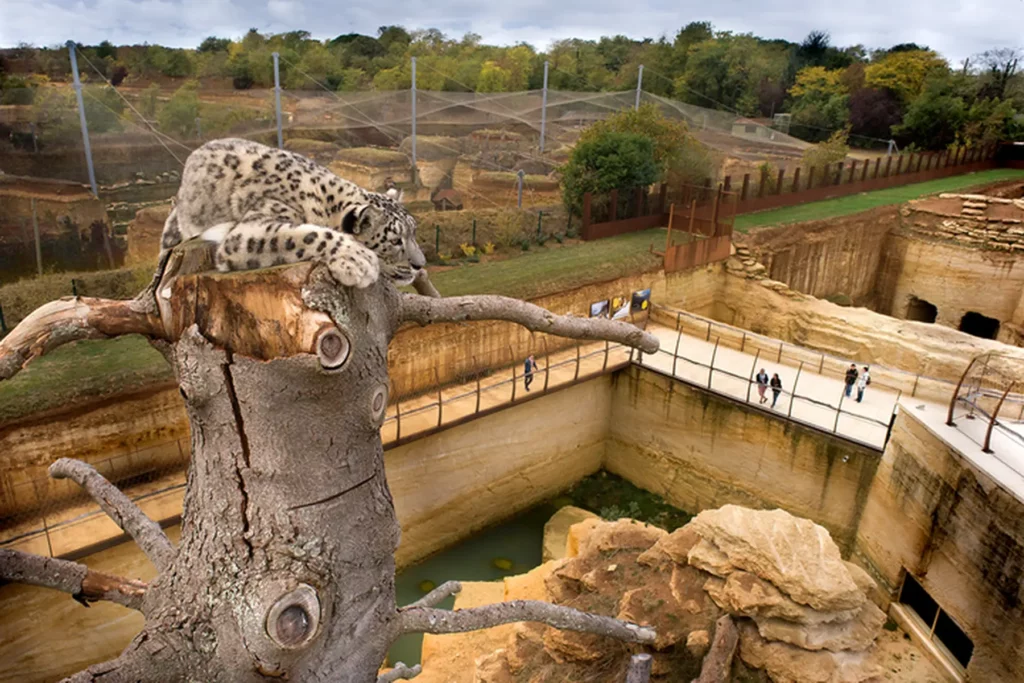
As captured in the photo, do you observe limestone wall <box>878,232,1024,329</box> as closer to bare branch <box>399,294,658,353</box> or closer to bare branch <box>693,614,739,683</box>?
bare branch <box>693,614,739,683</box>

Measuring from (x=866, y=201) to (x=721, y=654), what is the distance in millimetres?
28516

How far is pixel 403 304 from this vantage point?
3.72 metres

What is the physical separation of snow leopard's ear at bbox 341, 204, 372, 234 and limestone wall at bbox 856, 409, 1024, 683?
10.1m

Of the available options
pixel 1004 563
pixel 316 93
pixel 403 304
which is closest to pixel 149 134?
pixel 316 93

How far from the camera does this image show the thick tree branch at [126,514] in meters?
4.11

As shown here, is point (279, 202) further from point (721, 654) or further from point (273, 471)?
point (721, 654)

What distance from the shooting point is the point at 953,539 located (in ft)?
36.6

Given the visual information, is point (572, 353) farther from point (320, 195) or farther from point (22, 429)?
point (320, 195)

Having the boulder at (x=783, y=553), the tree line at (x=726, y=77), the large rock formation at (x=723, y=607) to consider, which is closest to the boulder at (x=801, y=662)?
the large rock formation at (x=723, y=607)

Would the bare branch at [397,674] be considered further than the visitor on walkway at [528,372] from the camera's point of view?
No

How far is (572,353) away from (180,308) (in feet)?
48.2

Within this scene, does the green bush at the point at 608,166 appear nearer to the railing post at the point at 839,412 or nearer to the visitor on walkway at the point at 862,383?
the visitor on walkway at the point at 862,383

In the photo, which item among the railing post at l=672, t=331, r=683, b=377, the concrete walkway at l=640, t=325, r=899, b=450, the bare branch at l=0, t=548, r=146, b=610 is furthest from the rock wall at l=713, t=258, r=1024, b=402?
the bare branch at l=0, t=548, r=146, b=610

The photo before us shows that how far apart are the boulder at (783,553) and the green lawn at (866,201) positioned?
17.2 m
